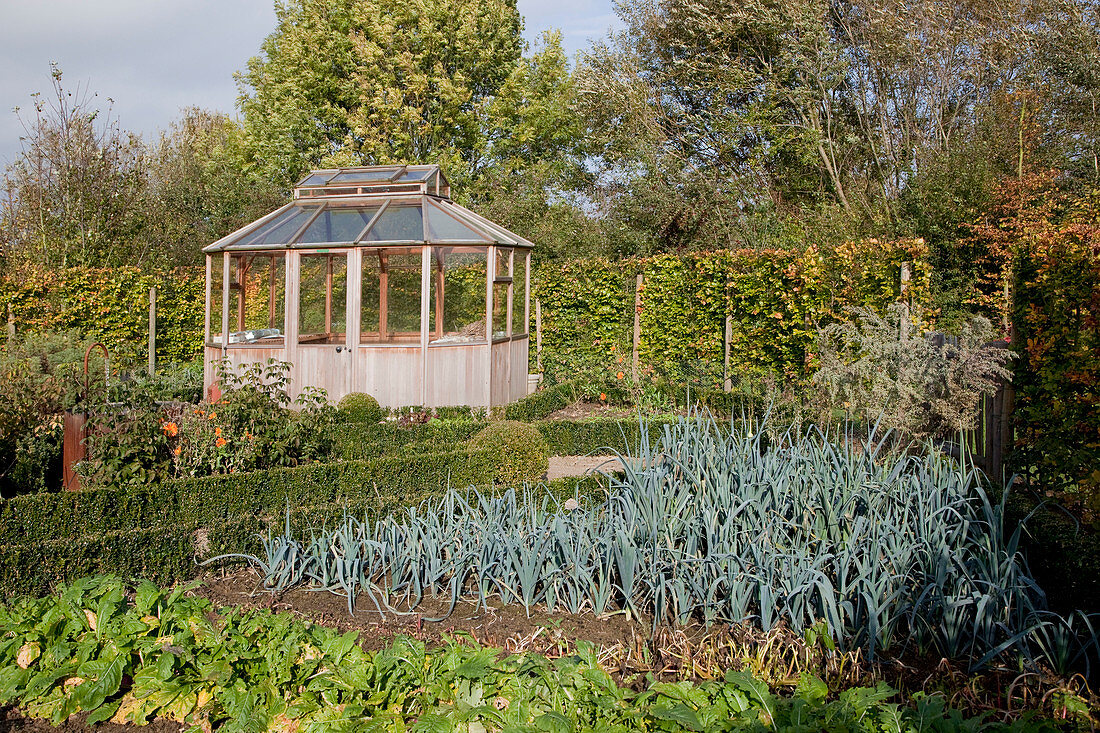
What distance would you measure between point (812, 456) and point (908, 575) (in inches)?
36.5

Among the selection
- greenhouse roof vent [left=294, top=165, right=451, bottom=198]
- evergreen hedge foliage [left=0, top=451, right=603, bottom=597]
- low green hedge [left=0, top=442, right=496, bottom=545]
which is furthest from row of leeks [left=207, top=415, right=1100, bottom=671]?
greenhouse roof vent [left=294, top=165, right=451, bottom=198]

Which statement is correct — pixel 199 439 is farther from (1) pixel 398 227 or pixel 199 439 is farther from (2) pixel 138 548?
(1) pixel 398 227

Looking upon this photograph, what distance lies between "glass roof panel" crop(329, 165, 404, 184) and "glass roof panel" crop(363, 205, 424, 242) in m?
0.91

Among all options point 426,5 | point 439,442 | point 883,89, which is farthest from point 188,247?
point 883,89

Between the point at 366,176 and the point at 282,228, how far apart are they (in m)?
1.56

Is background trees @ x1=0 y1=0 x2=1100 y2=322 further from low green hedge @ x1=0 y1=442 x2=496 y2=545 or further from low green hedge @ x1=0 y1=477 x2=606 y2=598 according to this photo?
low green hedge @ x1=0 y1=477 x2=606 y2=598

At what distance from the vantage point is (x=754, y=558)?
3654 mm

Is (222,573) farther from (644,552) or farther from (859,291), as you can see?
(859,291)

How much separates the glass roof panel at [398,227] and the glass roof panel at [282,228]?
1.14 meters

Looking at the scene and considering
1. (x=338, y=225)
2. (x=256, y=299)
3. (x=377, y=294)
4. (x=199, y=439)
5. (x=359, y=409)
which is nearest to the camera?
(x=199, y=439)

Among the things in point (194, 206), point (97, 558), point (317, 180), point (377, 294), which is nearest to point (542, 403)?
point (377, 294)

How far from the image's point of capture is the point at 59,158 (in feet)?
54.5

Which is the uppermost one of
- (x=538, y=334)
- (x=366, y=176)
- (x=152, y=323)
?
(x=366, y=176)

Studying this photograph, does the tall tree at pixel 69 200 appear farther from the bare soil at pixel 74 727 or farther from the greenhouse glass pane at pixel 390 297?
the bare soil at pixel 74 727
